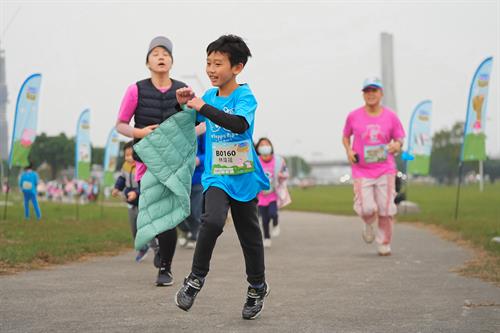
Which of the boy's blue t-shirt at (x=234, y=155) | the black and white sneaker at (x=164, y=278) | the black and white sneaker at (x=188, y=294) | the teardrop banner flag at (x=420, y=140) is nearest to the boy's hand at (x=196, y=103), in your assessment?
the boy's blue t-shirt at (x=234, y=155)

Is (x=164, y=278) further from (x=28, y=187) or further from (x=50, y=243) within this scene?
(x=28, y=187)

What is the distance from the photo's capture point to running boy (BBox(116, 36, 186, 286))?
22.0ft

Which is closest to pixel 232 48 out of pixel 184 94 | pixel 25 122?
pixel 184 94

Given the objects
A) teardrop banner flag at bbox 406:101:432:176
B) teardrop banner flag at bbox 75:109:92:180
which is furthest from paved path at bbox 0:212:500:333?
teardrop banner flag at bbox 75:109:92:180

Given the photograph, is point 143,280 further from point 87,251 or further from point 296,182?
point 296,182

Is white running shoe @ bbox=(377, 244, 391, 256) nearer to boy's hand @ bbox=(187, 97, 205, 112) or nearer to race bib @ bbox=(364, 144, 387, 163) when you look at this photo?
race bib @ bbox=(364, 144, 387, 163)

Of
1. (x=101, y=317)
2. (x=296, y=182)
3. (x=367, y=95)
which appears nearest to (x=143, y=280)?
(x=101, y=317)

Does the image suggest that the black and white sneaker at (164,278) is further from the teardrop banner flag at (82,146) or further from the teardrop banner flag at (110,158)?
the teardrop banner flag at (110,158)

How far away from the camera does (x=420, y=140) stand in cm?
2342

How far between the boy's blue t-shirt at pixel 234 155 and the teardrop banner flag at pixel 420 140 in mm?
18182

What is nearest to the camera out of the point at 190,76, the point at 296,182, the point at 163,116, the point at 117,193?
the point at 163,116

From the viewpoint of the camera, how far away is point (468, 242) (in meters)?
11.9

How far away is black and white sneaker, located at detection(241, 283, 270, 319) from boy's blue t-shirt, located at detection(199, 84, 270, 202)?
623mm

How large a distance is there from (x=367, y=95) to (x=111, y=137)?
19.8 m
